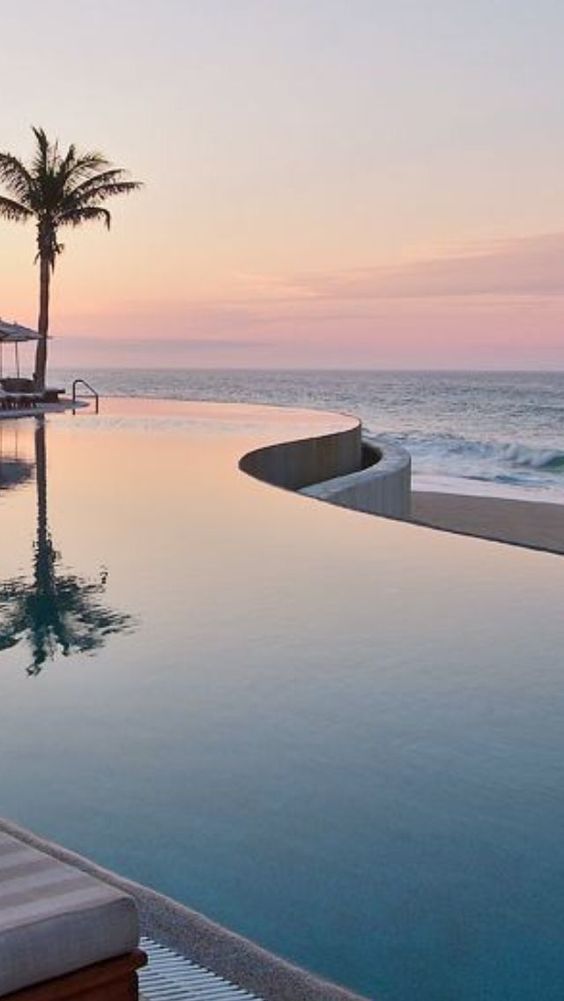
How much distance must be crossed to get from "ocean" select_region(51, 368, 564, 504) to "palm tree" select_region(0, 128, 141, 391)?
10.2 m

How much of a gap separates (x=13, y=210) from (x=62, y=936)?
101 feet

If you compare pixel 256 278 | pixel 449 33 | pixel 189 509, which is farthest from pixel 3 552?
pixel 256 278

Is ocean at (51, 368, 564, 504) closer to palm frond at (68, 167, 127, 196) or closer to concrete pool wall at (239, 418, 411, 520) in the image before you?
concrete pool wall at (239, 418, 411, 520)

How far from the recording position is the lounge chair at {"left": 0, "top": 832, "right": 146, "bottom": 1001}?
6.79ft

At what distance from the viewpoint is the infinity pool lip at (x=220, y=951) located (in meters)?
2.88

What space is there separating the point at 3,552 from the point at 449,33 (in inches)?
598

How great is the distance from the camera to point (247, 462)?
49.0 ft

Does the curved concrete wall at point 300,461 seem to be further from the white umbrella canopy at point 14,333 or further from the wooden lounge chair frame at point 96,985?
the white umbrella canopy at point 14,333

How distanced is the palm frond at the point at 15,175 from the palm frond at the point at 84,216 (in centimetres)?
119

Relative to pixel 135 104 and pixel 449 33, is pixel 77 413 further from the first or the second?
pixel 449 33

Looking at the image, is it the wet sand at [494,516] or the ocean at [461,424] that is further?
the ocean at [461,424]

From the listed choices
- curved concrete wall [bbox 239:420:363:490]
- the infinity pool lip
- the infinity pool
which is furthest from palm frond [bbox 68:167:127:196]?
the infinity pool lip

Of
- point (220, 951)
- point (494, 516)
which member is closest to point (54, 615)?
point (220, 951)

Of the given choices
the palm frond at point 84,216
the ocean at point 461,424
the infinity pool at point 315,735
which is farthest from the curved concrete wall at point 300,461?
the palm frond at point 84,216
